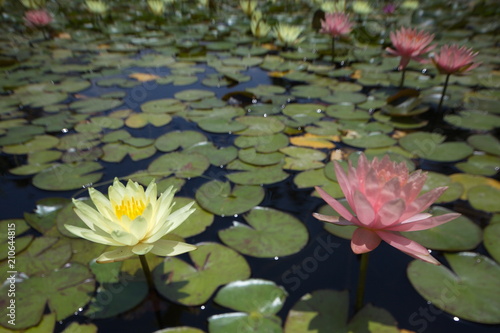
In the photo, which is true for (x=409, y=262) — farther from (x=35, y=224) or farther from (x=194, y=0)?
(x=194, y=0)

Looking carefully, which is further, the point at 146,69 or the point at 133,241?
the point at 146,69

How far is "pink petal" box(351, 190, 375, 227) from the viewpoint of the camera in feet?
2.75

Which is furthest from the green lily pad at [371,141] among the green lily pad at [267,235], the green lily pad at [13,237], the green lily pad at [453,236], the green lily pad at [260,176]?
the green lily pad at [13,237]

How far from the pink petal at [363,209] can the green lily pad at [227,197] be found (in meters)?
0.65

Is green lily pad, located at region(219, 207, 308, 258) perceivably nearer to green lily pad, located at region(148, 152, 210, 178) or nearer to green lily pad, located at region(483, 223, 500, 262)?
green lily pad, located at region(148, 152, 210, 178)

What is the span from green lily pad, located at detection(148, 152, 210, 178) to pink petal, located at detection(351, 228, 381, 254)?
101cm

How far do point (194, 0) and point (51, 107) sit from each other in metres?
7.05

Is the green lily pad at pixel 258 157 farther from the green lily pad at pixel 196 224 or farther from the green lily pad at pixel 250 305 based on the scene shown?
the green lily pad at pixel 250 305

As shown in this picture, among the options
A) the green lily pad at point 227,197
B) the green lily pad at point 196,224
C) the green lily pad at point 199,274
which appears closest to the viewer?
the green lily pad at point 199,274

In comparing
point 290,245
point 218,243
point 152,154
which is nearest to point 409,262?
point 290,245

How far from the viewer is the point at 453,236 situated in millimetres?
1245

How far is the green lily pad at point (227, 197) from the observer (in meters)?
1.45

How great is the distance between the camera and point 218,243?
1.26 m

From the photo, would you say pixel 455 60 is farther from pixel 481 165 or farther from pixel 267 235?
pixel 267 235
